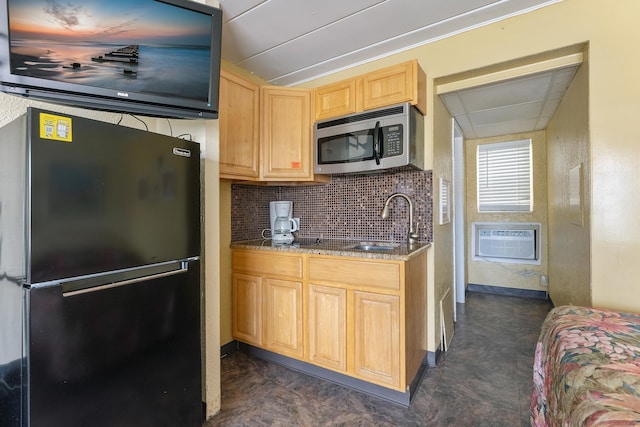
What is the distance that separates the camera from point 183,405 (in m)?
1.34

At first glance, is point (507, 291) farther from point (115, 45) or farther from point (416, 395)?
point (115, 45)

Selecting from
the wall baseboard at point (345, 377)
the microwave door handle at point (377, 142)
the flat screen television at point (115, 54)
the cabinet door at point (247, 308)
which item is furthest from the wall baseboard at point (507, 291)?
the flat screen television at point (115, 54)

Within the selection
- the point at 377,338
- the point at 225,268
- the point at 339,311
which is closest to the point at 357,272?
the point at 339,311

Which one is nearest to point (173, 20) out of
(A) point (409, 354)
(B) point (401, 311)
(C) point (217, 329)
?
(C) point (217, 329)

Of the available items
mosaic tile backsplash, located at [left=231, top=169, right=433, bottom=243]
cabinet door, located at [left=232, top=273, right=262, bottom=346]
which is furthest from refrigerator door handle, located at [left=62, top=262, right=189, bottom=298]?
mosaic tile backsplash, located at [left=231, top=169, right=433, bottom=243]

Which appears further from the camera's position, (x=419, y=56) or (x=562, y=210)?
(x=562, y=210)

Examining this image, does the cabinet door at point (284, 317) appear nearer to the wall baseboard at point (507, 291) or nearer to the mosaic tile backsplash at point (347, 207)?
the mosaic tile backsplash at point (347, 207)

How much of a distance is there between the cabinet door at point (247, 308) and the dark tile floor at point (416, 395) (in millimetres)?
206

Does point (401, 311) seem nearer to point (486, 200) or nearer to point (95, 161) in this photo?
point (95, 161)

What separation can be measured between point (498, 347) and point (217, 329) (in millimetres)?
2413

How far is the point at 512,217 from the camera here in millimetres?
4141

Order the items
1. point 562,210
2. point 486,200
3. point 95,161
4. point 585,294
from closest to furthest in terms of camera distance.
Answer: point 95,161 < point 585,294 < point 562,210 < point 486,200

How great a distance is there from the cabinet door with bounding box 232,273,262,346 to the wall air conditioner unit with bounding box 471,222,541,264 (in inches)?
138

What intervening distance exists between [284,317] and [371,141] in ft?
4.84
